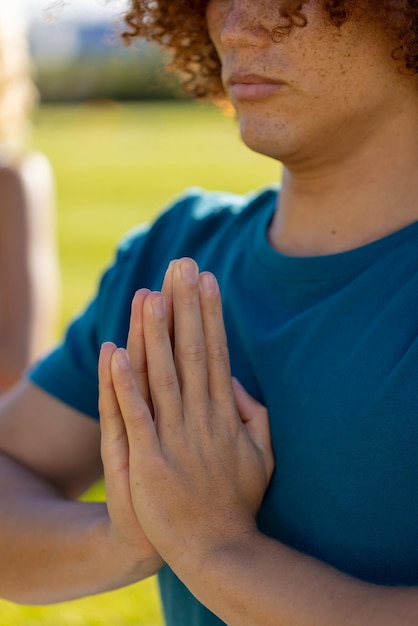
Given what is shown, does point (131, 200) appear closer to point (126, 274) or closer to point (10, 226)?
point (10, 226)

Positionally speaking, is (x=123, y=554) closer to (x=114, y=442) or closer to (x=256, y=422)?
(x=114, y=442)

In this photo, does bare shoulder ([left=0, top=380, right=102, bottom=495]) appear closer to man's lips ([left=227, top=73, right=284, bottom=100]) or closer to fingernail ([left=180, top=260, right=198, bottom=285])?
fingernail ([left=180, top=260, right=198, bottom=285])

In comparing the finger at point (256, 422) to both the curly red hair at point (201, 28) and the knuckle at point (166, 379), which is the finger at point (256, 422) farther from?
the curly red hair at point (201, 28)

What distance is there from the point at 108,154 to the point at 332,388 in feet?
70.1

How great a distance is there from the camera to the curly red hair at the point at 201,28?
174cm

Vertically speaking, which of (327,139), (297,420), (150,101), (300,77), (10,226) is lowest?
(150,101)

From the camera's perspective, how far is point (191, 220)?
7.32 feet

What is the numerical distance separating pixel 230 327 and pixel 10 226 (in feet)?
8.06

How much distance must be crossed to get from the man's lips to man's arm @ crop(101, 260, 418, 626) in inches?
15.6

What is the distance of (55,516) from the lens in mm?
1892

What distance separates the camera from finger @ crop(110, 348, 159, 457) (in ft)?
5.17

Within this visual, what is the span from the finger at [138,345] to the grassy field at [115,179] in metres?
1.23

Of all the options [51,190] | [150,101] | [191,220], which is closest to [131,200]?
[51,190]

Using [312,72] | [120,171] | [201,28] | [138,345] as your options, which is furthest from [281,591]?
[120,171]
